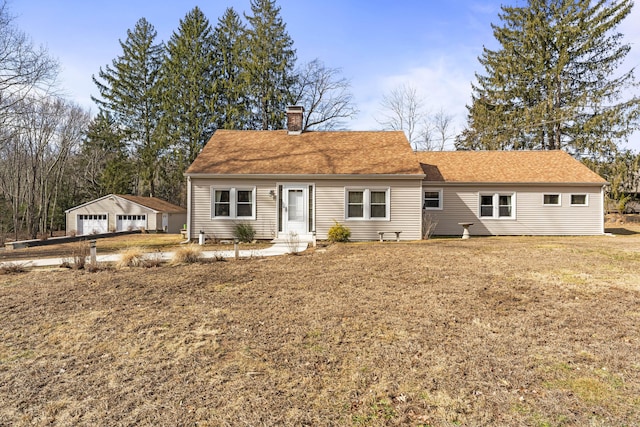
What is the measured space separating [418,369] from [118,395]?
2675mm

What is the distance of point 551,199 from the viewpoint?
1593 cm

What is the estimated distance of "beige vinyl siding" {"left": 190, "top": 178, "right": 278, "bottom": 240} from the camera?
14055 millimetres

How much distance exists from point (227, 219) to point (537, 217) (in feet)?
45.5

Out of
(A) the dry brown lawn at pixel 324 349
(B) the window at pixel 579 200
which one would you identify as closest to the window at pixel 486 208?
(B) the window at pixel 579 200

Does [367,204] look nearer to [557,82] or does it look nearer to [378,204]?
[378,204]

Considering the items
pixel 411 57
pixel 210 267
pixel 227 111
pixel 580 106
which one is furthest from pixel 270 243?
pixel 580 106

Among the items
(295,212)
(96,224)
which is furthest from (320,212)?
(96,224)

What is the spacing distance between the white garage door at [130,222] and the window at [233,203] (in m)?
11.7

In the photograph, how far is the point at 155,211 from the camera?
75.4 feet

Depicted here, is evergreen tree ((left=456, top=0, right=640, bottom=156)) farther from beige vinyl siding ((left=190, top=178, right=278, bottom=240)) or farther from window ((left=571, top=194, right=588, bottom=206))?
beige vinyl siding ((left=190, top=178, right=278, bottom=240))

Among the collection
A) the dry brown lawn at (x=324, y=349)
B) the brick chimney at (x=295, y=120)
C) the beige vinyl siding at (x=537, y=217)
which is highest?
the brick chimney at (x=295, y=120)

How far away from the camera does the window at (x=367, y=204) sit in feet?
46.0

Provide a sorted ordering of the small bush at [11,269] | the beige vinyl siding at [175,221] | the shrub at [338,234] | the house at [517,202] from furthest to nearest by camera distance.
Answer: the beige vinyl siding at [175,221], the house at [517,202], the shrub at [338,234], the small bush at [11,269]

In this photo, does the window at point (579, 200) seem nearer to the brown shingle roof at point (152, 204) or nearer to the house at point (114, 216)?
the house at point (114, 216)
